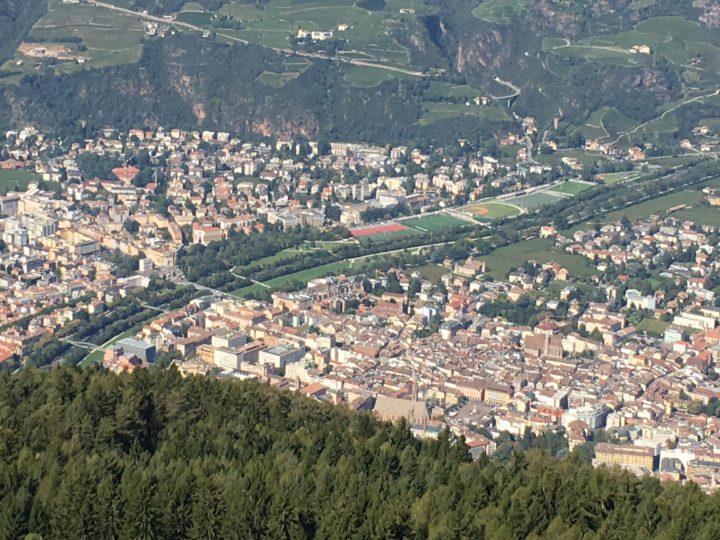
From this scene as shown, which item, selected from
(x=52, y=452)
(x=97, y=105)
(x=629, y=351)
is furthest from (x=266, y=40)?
(x=52, y=452)

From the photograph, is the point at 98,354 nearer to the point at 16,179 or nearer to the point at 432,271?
the point at 432,271

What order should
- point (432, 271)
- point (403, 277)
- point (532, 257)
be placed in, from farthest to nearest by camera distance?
1. point (532, 257)
2. point (432, 271)
3. point (403, 277)

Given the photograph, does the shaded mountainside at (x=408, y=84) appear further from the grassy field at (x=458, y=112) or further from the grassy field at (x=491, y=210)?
the grassy field at (x=491, y=210)

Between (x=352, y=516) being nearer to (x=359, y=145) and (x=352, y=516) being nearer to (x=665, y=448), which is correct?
(x=665, y=448)

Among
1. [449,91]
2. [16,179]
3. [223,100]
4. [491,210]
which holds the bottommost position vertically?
[16,179]

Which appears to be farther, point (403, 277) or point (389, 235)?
point (389, 235)

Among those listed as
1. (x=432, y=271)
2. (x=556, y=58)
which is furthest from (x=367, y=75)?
(x=432, y=271)

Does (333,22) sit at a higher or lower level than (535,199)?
higher

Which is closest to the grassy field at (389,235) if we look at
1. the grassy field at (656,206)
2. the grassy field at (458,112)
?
the grassy field at (656,206)
